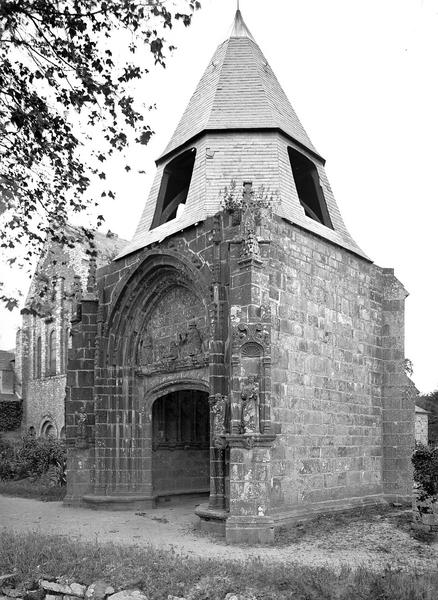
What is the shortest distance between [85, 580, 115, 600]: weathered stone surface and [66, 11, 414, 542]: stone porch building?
8.41 feet

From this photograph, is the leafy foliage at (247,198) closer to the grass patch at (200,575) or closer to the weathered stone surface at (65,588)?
the grass patch at (200,575)

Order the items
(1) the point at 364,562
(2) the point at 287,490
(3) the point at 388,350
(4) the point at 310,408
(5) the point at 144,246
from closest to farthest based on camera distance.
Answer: (1) the point at 364,562 < (2) the point at 287,490 < (4) the point at 310,408 < (5) the point at 144,246 < (3) the point at 388,350

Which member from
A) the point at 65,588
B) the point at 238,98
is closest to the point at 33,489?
the point at 65,588

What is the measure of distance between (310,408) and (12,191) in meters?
6.60

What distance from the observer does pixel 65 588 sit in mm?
7562

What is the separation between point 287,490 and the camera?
10.8 m

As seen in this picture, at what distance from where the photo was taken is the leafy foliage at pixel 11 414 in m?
30.3

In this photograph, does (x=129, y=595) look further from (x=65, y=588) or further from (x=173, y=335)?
(x=173, y=335)

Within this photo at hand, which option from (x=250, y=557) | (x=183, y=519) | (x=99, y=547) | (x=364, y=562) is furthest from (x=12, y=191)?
(x=183, y=519)

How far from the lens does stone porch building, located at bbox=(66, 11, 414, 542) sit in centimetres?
1030

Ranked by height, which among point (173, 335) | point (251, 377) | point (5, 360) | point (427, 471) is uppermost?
point (5, 360)

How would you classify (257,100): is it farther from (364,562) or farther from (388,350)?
(364,562)

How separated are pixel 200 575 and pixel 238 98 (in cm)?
960

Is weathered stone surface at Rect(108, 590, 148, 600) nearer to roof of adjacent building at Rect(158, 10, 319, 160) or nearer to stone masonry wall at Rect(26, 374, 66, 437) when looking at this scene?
roof of adjacent building at Rect(158, 10, 319, 160)
